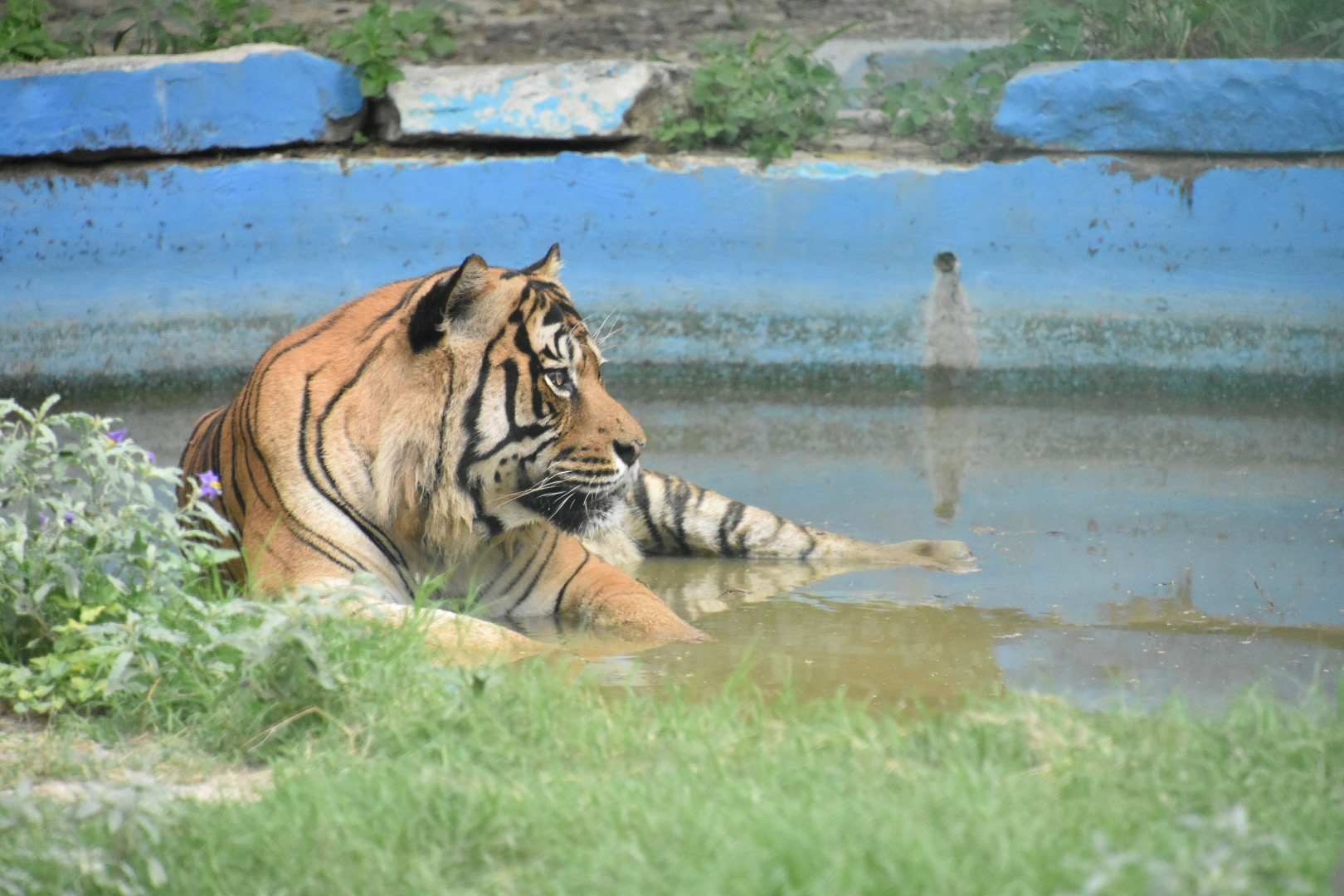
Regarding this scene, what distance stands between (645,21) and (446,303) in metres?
5.29

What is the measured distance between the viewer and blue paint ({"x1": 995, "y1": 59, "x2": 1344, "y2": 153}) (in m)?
6.16

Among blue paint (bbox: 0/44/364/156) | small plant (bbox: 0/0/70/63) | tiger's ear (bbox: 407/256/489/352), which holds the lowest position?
tiger's ear (bbox: 407/256/489/352)

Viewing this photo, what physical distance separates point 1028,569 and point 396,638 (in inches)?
82.8

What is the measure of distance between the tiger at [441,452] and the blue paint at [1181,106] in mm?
3473

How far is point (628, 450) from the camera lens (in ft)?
12.2

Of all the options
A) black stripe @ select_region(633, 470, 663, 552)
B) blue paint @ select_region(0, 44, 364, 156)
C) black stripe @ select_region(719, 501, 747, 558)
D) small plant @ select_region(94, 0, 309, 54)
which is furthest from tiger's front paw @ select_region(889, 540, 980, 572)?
small plant @ select_region(94, 0, 309, 54)

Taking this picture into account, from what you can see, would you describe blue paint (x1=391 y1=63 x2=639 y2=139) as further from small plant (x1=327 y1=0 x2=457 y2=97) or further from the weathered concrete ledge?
the weathered concrete ledge

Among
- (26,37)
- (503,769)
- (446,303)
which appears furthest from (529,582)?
(26,37)

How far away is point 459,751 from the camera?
2.44 meters

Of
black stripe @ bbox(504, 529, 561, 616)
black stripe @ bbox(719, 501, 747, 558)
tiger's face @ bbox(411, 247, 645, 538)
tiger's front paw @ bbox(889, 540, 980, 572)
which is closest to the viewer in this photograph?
tiger's face @ bbox(411, 247, 645, 538)

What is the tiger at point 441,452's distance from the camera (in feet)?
11.5

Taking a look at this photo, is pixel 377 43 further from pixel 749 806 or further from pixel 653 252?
pixel 749 806

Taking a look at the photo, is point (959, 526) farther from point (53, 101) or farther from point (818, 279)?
point (53, 101)

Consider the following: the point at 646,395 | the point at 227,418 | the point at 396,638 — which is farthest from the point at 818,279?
the point at 396,638
